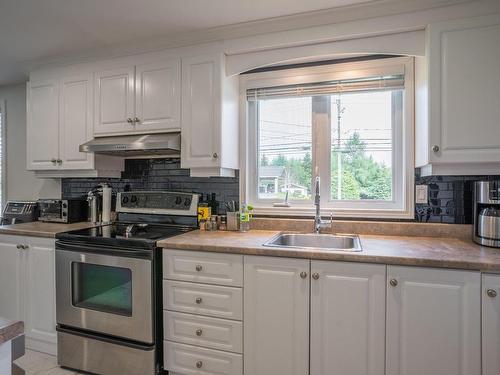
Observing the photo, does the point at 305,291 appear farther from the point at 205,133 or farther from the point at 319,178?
the point at 205,133

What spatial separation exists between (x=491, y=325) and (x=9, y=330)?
5.86 feet

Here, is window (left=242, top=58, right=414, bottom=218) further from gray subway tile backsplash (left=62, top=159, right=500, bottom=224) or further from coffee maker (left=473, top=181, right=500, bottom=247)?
coffee maker (left=473, top=181, right=500, bottom=247)

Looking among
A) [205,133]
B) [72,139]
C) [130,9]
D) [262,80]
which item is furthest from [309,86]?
[72,139]

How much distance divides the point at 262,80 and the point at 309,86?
371 millimetres

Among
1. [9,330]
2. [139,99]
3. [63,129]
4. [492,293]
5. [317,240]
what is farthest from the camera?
[63,129]

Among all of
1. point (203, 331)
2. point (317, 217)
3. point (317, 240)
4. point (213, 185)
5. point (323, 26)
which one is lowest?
point (203, 331)

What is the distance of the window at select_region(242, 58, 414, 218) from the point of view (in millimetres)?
2107

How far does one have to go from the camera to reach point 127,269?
186cm

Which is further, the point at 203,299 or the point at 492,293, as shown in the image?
the point at 203,299

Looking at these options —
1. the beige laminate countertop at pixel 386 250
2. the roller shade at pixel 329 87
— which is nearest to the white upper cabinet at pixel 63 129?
the beige laminate countertop at pixel 386 250

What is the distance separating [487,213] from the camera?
1.67 meters

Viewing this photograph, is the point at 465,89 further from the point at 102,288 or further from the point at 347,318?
the point at 102,288

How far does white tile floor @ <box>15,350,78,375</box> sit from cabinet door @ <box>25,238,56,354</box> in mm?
42

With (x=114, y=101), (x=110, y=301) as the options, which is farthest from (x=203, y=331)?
(x=114, y=101)
